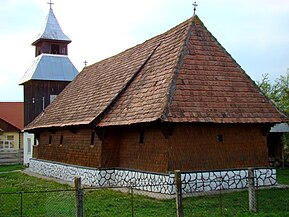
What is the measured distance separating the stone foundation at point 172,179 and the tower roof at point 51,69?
16.6m

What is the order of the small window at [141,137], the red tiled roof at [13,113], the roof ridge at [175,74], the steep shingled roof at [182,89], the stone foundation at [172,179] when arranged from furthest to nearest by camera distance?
1. the red tiled roof at [13,113]
2. the small window at [141,137]
3. the steep shingled roof at [182,89]
4. the stone foundation at [172,179]
5. the roof ridge at [175,74]

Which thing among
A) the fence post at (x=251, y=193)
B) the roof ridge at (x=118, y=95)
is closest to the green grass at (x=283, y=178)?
the fence post at (x=251, y=193)

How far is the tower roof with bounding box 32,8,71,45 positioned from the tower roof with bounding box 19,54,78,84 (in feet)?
4.81

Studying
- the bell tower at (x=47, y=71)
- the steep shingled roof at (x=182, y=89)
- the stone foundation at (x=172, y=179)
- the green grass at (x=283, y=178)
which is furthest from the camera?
the bell tower at (x=47, y=71)

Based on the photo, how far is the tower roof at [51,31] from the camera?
38031 millimetres

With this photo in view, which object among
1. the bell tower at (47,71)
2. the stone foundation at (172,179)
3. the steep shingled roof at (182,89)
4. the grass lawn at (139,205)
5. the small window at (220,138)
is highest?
the bell tower at (47,71)

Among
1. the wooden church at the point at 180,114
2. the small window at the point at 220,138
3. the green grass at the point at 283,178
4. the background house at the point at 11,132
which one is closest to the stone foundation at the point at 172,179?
the wooden church at the point at 180,114

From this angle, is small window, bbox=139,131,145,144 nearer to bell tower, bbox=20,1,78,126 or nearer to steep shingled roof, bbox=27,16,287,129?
steep shingled roof, bbox=27,16,287,129

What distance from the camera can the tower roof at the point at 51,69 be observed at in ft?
118

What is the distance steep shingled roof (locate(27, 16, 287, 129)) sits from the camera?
15688mm

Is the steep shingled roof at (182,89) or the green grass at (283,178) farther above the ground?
the steep shingled roof at (182,89)

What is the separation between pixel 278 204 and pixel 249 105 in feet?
16.0

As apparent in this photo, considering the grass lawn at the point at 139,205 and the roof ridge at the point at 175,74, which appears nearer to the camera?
the grass lawn at the point at 139,205

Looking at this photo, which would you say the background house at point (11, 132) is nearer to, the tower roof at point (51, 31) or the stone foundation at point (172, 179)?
the tower roof at point (51, 31)
